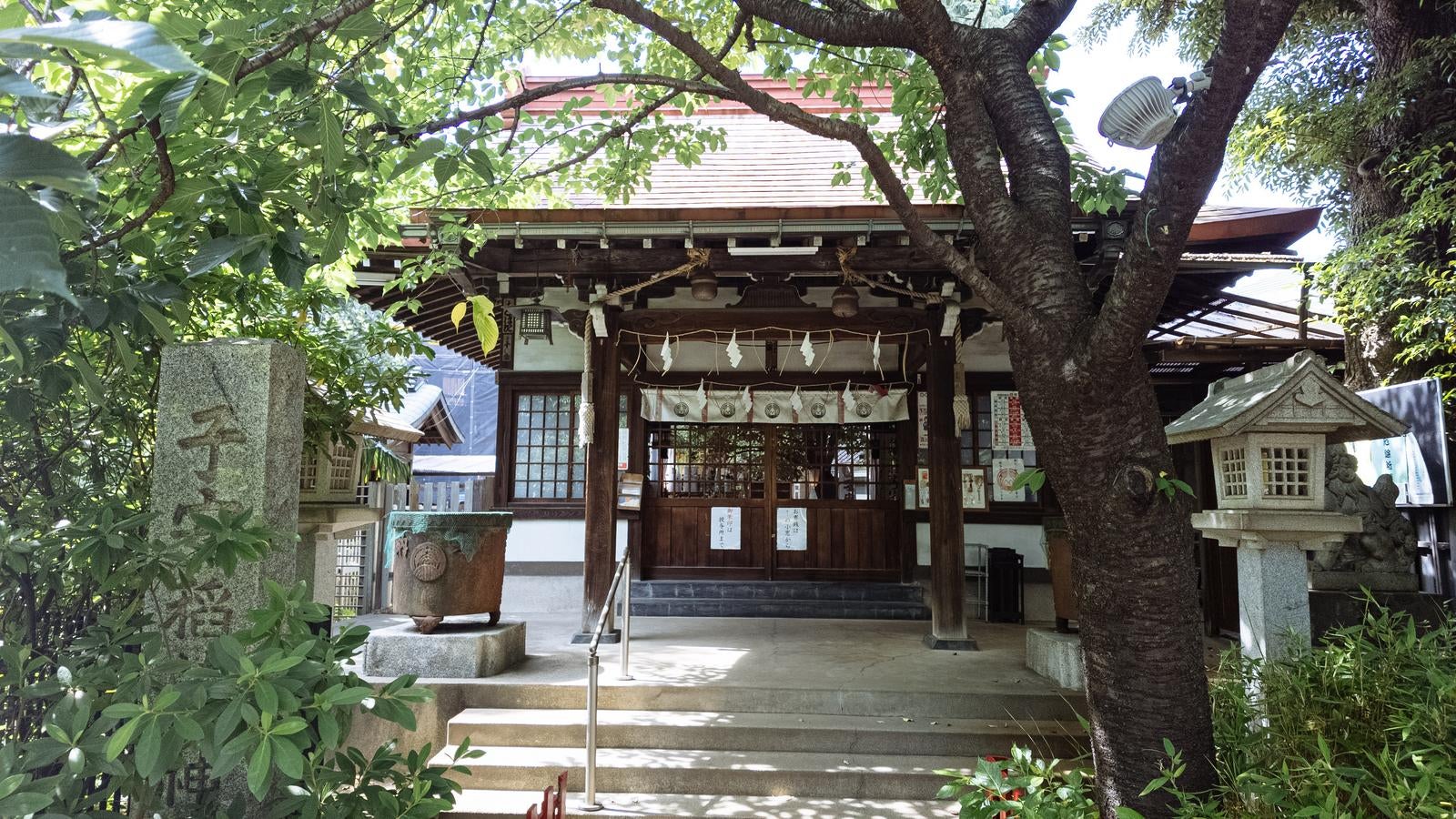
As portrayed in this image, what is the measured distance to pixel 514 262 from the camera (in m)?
7.68

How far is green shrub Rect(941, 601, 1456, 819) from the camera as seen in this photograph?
247 cm

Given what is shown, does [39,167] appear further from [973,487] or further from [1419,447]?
[973,487]

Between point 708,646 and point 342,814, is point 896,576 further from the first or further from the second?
point 342,814

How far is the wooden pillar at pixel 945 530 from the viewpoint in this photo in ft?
25.8

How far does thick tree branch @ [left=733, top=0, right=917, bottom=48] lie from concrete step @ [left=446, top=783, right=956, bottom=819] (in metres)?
4.24

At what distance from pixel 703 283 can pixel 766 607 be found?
4347mm

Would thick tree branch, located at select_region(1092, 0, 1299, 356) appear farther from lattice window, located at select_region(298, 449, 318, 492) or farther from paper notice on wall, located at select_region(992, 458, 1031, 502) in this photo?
paper notice on wall, located at select_region(992, 458, 1031, 502)

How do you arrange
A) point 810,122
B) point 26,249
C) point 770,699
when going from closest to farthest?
point 26,249, point 810,122, point 770,699

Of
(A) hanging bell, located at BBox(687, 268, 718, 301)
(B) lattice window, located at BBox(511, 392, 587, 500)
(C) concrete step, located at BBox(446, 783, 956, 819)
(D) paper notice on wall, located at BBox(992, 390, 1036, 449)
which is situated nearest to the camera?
(C) concrete step, located at BBox(446, 783, 956, 819)

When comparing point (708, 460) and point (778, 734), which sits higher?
point (708, 460)

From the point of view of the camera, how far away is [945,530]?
7887 mm

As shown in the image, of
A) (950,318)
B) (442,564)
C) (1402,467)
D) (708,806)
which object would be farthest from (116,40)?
(1402,467)

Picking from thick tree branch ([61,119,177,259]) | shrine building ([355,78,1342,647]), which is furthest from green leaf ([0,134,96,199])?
shrine building ([355,78,1342,647])

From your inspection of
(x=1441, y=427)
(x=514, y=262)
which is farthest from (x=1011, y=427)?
(x=514, y=262)
